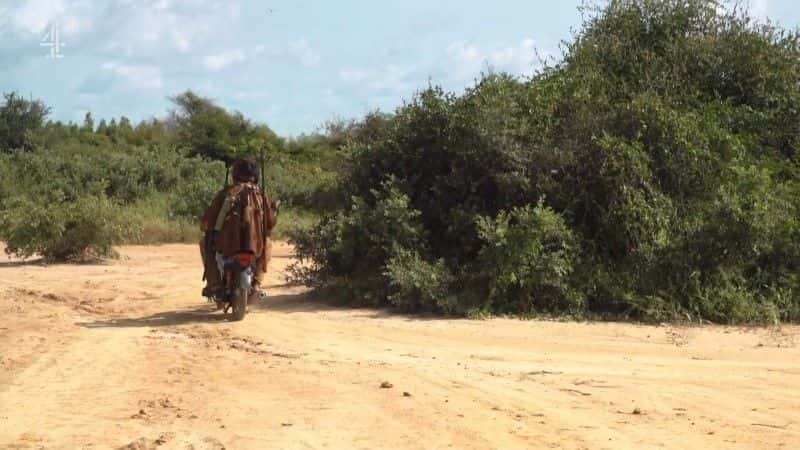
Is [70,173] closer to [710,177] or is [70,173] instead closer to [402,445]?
[710,177]

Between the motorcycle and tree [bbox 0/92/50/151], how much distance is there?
3357 centimetres

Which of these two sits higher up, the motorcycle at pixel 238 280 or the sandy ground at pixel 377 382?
the motorcycle at pixel 238 280

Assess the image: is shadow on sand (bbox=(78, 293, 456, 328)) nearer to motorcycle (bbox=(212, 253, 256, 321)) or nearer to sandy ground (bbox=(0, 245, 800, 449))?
sandy ground (bbox=(0, 245, 800, 449))

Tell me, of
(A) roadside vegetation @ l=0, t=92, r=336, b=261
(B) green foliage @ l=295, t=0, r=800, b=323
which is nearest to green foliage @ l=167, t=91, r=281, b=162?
(A) roadside vegetation @ l=0, t=92, r=336, b=261

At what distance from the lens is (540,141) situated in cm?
1299

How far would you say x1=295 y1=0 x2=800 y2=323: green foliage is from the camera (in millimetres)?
11672

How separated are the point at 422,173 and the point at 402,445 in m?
7.89

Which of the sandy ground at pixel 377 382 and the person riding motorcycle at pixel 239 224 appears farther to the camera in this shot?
the person riding motorcycle at pixel 239 224

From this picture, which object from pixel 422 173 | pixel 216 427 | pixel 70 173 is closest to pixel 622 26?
pixel 422 173

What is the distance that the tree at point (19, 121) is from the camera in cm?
4325

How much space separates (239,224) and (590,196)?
179 inches

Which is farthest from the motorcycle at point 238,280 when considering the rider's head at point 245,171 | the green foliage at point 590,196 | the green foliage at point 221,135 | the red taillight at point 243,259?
the green foliage at point 221,135

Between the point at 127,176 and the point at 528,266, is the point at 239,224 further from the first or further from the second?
the point at 127,176

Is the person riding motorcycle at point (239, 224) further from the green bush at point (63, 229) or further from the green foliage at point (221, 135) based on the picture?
the green foliage at point (221, 135)
